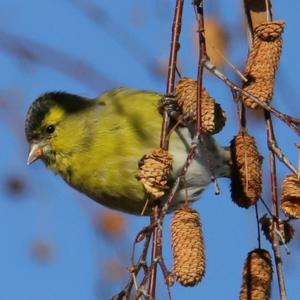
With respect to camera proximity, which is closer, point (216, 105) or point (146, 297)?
point (146, 297)

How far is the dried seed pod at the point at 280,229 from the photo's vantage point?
1668mm

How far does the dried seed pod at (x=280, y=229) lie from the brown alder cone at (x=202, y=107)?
0.77ft

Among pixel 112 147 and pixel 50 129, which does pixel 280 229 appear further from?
pixel 50 129

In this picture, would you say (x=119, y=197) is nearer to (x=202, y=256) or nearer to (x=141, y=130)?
(x=141, y=130)

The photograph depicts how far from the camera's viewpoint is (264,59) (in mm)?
1719

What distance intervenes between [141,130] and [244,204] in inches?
30.5

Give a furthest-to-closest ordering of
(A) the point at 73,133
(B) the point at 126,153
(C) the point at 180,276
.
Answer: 1. (A) the point at 73,133
2. (B) the point at 126,153
3. (C) the point at 180,276

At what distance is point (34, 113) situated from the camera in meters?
2.77

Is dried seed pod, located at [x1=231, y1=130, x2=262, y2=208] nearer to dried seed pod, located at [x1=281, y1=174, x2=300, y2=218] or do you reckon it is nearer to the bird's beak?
dried seed pod, located at [x1=281, y1=174, x2=300, y2=218]

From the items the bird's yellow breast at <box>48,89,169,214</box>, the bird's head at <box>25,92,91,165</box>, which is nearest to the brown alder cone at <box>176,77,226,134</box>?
the bird's yellow breast at <box>48,89,169,214</box>

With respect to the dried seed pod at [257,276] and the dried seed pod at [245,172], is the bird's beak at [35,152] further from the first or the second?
the dried seed pod at [257,276]

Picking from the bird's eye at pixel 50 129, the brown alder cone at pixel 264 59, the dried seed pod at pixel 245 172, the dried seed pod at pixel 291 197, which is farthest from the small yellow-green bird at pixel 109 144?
the dried seed pod at pixel 291 197

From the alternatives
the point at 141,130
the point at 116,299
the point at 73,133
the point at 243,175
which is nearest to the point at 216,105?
the point at 243,175

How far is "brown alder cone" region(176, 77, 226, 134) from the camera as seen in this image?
176 cm
